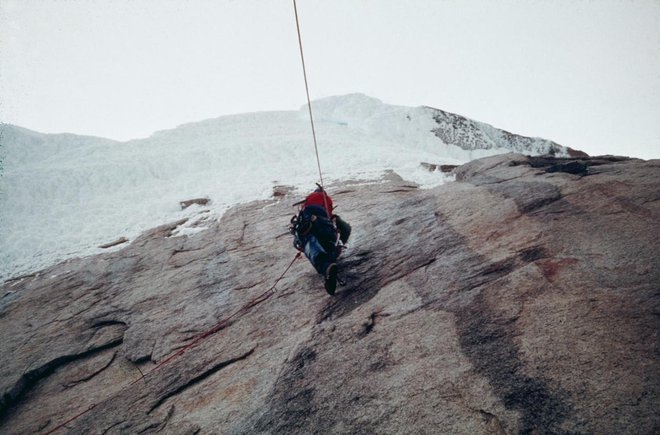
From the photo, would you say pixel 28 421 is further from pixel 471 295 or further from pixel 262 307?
pixel 471 295

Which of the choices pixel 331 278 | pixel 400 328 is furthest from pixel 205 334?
pixel 400 328

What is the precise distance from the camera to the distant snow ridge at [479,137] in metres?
22.9

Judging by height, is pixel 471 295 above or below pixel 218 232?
below

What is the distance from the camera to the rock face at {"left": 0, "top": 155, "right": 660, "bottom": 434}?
10.7 feet

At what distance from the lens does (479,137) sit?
25.0m

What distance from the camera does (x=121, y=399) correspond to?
16.9ft

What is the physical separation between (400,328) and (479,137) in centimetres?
2436

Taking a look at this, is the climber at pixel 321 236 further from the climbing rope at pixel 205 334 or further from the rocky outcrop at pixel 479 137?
the rocky outcrop at pixel 479 137

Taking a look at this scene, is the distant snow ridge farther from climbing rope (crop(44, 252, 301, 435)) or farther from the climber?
climbing rope (crop(44, 252, 301, 435))

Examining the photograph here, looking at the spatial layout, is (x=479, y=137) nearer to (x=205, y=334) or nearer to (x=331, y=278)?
(x=331, y=278)

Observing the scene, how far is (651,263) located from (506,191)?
3.08 metres

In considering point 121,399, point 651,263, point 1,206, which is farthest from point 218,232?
point 1,206

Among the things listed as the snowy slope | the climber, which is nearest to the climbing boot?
the climber

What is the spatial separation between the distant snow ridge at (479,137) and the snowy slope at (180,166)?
0.14m
